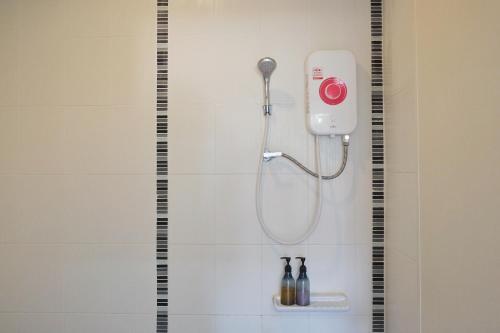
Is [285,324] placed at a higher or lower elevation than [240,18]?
lower

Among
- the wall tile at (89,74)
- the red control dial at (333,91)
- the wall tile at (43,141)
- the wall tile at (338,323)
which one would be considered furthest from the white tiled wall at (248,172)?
the wall tile at (43,141)

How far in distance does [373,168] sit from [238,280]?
2.58ft

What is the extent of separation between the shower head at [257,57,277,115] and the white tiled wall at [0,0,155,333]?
1.68 feet

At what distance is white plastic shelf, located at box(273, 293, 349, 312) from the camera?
4.09 feet

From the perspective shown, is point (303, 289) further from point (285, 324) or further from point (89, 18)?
point (89, 18)

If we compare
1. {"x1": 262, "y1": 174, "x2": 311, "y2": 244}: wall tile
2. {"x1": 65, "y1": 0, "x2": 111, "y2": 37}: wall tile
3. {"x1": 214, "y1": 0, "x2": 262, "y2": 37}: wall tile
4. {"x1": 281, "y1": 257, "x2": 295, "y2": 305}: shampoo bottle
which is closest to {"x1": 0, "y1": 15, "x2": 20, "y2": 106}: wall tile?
{"x1": 65, "y1": 0, "x2": 111, "y2": 37}: wall tile

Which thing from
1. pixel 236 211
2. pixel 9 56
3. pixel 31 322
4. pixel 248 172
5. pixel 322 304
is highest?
pixel 9 56

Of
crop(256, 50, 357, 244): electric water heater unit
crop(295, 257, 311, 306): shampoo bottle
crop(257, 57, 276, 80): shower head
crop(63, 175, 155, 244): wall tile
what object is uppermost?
crop(257, 57, 276, 80): shower head

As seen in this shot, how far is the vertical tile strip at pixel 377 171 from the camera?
1333 millimetres

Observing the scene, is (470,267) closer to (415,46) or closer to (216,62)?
(415,46)

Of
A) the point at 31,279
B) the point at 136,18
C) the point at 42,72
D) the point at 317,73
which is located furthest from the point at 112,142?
the point at 317,73

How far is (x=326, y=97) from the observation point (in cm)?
129

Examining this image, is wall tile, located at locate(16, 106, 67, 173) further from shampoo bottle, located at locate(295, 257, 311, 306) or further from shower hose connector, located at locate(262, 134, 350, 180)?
shampoo bottle, located at locate(295, 257, 311, 306)

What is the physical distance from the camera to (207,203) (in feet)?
4.50
